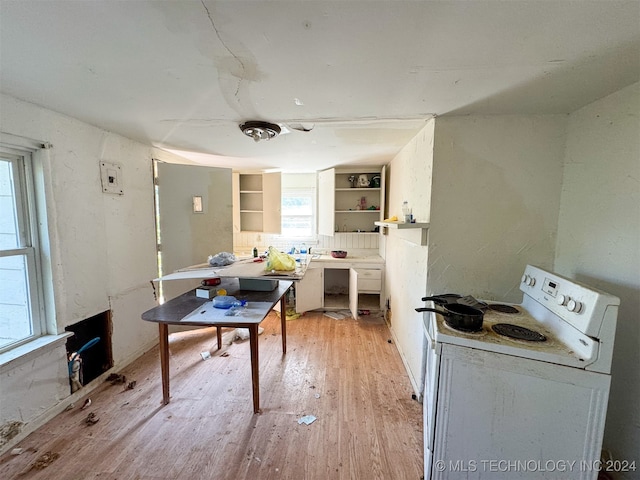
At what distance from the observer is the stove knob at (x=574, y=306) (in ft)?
3.54

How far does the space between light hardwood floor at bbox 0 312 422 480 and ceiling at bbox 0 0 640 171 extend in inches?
82.7

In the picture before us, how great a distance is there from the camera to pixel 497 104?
1.55 metres

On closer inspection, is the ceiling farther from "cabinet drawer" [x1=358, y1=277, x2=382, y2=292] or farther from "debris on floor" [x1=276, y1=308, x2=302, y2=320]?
"debris on floor" [x1=276, y1=308, x2=302, y2=320]

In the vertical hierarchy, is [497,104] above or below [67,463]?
above

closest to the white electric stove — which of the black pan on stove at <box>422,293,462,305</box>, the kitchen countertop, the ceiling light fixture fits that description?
the black pan on stove at <box>422,293,462,305</box>

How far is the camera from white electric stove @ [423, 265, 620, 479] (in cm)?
102

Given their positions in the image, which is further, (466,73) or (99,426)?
(99,426)

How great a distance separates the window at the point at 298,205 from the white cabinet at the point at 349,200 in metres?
0.32

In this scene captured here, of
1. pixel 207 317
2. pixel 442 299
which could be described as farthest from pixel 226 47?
pixel 442 299

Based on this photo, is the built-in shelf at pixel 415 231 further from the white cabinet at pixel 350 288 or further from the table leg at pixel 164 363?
the table leg at pixel 164 363

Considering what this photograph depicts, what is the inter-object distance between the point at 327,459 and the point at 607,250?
1.95 m

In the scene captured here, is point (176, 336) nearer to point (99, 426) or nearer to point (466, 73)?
point (99, 426)

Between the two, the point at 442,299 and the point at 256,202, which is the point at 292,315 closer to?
the point at 256,202

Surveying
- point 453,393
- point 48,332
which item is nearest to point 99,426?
point 48,332
